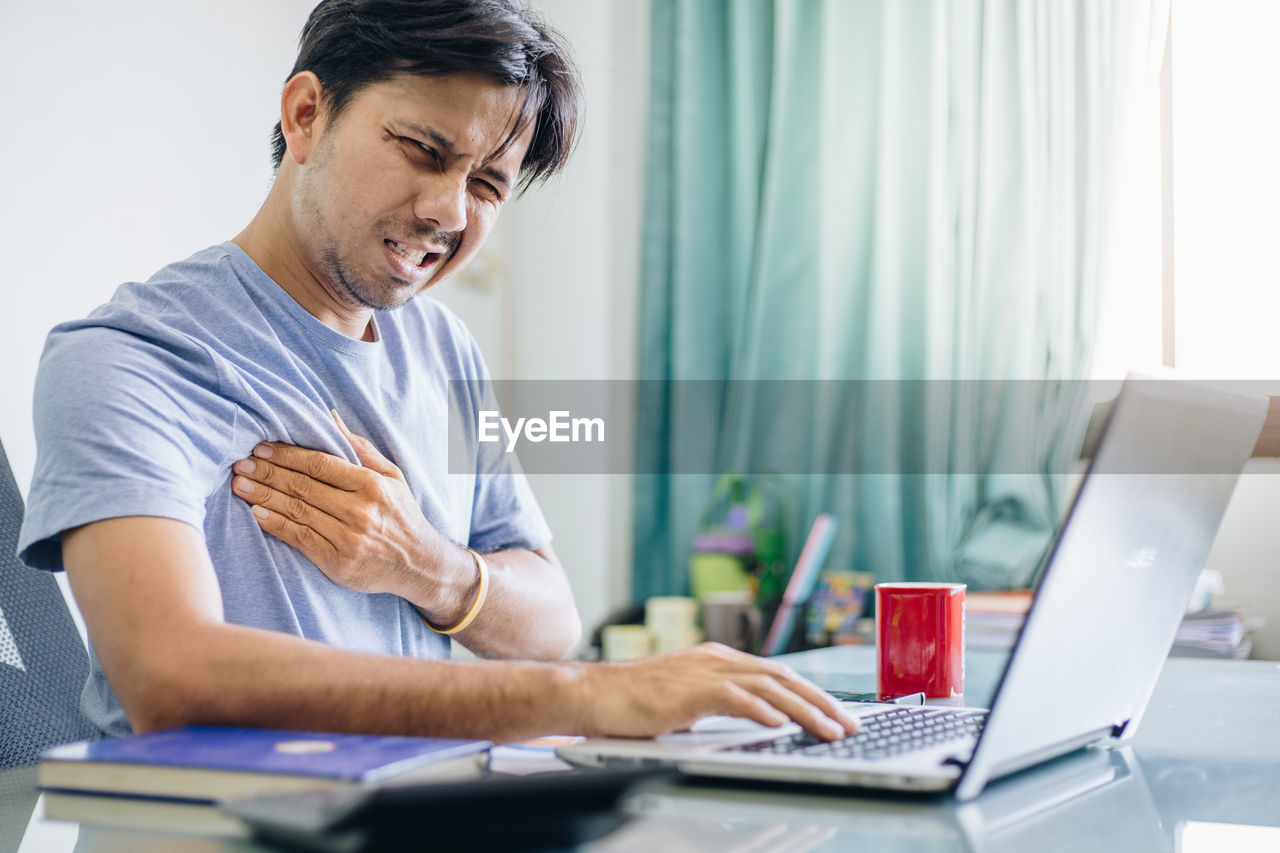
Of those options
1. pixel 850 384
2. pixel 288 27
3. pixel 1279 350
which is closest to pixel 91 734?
pixel 288 27

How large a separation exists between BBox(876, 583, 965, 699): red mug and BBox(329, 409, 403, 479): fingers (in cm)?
48

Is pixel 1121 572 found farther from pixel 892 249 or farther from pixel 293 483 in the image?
pixel 892 249

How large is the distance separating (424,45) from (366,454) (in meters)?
0.40

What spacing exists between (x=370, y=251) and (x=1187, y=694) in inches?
36.2

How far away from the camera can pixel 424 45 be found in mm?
1053

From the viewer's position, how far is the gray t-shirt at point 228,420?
31.2 inches

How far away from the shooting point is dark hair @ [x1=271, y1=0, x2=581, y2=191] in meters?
1.06

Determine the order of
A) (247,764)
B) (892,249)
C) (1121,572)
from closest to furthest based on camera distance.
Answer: (247,764), (1121,572), (892,249)

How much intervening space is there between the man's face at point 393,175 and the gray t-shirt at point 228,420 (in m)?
0.07

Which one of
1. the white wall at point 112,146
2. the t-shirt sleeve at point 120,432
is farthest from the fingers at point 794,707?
the white wall at point 112,146

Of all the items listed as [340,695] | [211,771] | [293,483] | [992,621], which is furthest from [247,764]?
[992,621]

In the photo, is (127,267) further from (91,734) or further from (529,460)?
(529,460)

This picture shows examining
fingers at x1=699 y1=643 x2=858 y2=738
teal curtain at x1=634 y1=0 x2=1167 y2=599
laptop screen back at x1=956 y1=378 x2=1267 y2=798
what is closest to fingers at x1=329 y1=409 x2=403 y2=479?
fingers at x1=699 y1=643 x2=858 y2=738

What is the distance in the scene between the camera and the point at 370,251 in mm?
1107
